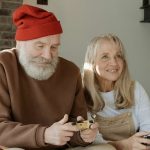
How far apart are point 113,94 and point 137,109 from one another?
0.50 feet

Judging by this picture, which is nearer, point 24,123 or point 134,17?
point 24,123

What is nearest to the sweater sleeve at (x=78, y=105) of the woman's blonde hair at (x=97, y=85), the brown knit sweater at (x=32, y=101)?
the brown knit sweater at (x=32, y=101)

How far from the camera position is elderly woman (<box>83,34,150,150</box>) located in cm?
184

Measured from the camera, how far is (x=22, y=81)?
5.19ft

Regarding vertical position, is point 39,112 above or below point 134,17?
below

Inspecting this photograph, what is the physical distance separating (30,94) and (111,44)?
0.55 m

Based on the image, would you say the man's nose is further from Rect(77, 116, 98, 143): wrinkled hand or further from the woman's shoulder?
the woman's shoulder

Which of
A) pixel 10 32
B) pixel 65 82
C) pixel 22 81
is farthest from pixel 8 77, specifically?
pixel 10 32

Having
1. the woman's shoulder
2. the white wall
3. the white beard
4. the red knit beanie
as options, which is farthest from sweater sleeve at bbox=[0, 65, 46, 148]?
the white wall

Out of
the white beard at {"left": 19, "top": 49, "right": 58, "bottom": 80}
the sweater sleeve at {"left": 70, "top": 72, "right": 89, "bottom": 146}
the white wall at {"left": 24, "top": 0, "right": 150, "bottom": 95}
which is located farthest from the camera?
the white wall at {"left": 24, "top": 0, "right": 150, "bottom": 95}

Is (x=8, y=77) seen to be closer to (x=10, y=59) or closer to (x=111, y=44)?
(x=10, y=59)

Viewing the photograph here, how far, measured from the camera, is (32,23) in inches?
63.5

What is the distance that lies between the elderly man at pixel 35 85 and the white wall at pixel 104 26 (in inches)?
66.6

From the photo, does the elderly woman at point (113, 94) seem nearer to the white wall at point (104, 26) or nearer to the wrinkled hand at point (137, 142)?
the wrinkled hand at point (137, 142)
